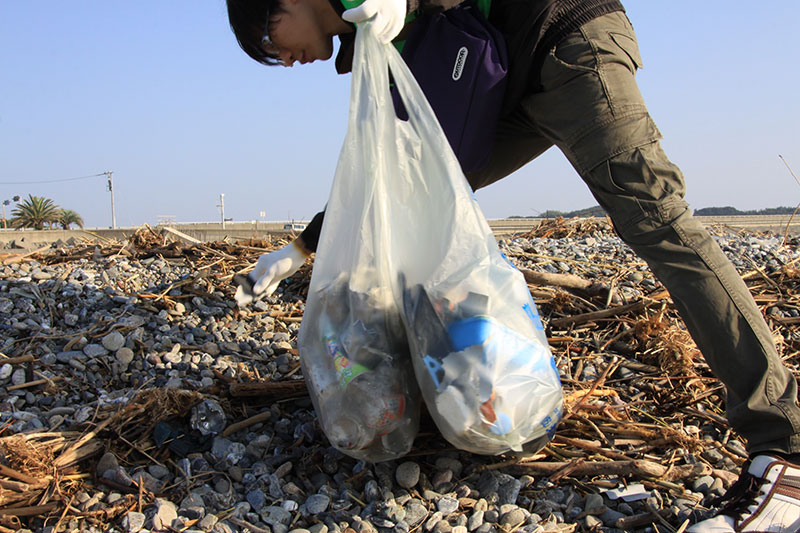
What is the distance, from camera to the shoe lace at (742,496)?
4.09ft

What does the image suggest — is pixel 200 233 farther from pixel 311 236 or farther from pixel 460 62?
pixel 460 62

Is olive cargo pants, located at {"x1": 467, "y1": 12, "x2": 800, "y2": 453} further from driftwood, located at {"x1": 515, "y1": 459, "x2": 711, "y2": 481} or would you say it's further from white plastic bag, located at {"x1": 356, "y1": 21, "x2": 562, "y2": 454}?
white plastic bag, located at {"x1": 356, "y1": 21, "x2": 562, "y2": 454}

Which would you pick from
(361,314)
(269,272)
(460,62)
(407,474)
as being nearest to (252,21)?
(460,62)

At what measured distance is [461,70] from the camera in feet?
4.99

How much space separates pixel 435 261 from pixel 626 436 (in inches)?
30.0

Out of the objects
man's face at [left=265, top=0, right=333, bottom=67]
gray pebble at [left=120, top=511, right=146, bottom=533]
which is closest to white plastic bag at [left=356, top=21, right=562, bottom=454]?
man's face at [left=265, top=0, right=333, bottom=67]

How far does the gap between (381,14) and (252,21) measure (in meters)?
0.47

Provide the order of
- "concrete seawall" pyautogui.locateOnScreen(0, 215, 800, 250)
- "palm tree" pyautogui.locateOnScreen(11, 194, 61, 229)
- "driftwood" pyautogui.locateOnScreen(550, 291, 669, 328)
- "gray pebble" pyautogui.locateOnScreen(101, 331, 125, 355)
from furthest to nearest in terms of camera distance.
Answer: "palm tree" pyautogui.locateOnScreen(11, 194, 61, 229) < "concrete seawall" pyautogui.locateOnScreen(0, 215, 800, 250) < "driftwood" pyautogui.locateOnScreen(550, 291, 669, 328) < "gray pebble" pyautogui.locateOnScreen(101, 331, 125, 355)

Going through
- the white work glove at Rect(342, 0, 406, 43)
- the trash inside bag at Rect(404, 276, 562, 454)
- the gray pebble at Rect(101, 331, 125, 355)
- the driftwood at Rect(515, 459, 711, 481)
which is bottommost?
the driftwood at Rect(515, 459, 711, 481)

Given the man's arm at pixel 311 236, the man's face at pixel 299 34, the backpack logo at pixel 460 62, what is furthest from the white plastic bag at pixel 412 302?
the man's arm at pixel 311 236

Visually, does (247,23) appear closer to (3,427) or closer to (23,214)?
(3,427)

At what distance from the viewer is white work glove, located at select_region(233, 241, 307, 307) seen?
1.89 meters

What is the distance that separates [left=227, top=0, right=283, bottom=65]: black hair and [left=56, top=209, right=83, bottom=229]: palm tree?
30775mm

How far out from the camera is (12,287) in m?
2.66
